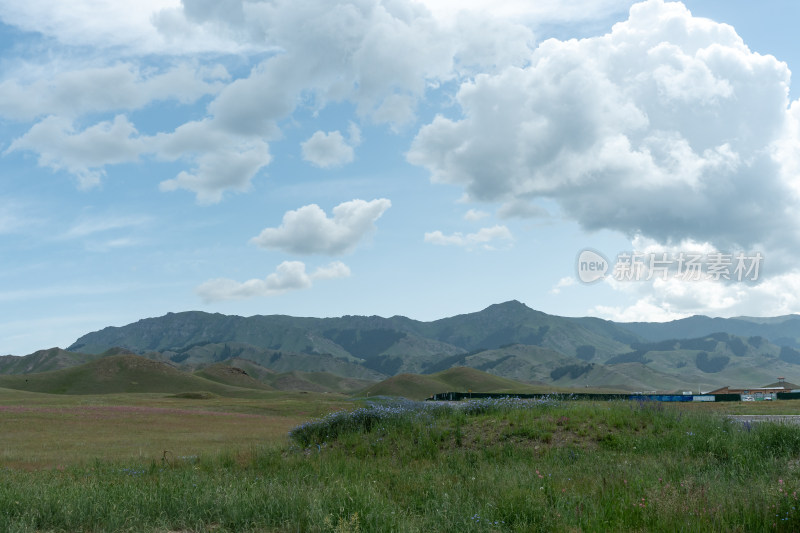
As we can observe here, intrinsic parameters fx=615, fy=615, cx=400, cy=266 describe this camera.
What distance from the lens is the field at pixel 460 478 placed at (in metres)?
9.63

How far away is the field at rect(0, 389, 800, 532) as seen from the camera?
9.63 metres

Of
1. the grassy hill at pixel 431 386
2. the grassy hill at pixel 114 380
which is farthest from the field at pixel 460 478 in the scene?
the grassy hill at pixel 114 380

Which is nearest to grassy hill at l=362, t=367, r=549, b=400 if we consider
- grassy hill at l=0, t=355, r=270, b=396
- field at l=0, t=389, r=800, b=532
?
grassy hill at l=0, t=355, r=270, b=396

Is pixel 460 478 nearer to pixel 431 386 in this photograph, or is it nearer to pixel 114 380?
pixel 431 386

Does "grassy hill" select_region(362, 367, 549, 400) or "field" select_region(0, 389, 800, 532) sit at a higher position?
"field" select_region(0, 389, 800, 532)

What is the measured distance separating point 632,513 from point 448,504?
3035 mm

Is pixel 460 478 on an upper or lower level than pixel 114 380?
upper

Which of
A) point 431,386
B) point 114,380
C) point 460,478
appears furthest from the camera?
point 431,386

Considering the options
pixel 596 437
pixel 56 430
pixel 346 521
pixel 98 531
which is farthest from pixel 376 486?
pixel 56 430

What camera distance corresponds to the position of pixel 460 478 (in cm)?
1328

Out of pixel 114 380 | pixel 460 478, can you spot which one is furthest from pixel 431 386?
pixel 460 478

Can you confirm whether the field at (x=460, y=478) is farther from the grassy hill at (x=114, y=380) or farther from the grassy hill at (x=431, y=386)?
the grassy hill at (x=114, y=380)

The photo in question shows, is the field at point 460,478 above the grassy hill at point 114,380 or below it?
above

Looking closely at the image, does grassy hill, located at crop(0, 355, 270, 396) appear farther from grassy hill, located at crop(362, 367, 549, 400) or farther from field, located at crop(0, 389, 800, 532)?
field, located at crop(0, 389, 800, 532)
